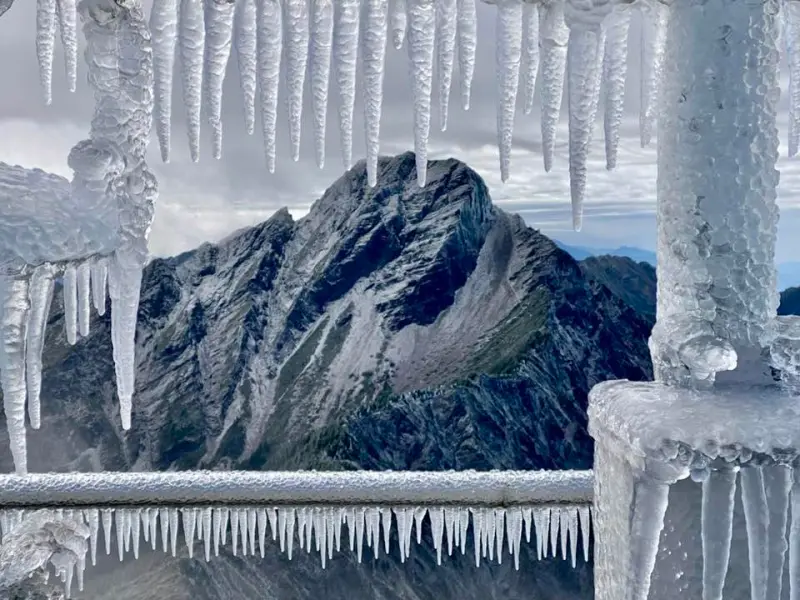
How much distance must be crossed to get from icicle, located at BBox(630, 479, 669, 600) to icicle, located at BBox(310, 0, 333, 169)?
0.53 metres

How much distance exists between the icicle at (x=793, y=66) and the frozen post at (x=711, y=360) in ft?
0.56

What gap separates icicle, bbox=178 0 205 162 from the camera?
792 millimetres

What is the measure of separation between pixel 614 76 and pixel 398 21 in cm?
26

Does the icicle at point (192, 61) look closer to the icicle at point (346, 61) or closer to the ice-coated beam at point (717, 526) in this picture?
the icicle at point (346, 61)

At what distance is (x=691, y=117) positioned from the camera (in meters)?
0.52

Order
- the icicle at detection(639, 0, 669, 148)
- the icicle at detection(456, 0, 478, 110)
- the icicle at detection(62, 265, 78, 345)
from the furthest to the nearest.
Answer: the icicle at detection(62, 265, 78, 345)
the icicle at detection(456, 0, 478, 110)
the icicle at detection(639, 0, 669, 148)

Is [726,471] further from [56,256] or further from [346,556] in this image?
[346,556]

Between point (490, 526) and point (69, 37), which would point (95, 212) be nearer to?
point (69, 37)

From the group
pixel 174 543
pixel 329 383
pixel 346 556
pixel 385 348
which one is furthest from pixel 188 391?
pixel 174 543

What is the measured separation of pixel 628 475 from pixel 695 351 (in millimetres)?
96

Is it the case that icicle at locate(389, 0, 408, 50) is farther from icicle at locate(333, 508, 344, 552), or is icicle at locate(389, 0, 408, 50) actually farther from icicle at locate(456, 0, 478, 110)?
icicle at locate(333, 508, 344, 552)

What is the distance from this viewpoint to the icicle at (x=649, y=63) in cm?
63

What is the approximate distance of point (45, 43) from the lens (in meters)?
1.14

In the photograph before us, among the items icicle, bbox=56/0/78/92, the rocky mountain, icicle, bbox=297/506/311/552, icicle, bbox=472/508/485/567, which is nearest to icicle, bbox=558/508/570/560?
icicle, bbox=472/508/485/567
